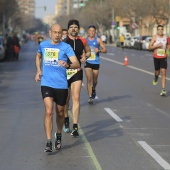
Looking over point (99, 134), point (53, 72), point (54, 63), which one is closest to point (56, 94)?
point (53, 72)

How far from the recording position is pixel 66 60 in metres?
8.07

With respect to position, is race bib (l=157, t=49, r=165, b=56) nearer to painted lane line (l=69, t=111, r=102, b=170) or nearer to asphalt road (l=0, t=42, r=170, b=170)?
asphalt road (l=0, t=42, r=170, b=170)

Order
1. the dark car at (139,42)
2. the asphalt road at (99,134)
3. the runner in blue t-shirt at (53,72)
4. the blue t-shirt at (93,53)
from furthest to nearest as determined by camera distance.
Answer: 1. the dark car at (139,42)
2. the blue t-shirt at (93,53)
3. the runner in blue t-shirt at (53,72)
4. the asphalt road at (99,134)

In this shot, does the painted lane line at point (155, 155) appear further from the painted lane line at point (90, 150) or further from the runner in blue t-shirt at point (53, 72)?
the runner in blue t-shirt at point (53, 72)

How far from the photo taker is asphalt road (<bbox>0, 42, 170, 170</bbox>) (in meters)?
7.43

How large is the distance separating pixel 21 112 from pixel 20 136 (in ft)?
9.83

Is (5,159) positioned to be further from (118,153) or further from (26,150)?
(118,153)

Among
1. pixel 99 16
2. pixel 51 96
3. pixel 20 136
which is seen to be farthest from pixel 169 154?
pixel 99 16

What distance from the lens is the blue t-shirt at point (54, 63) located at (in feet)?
26.1

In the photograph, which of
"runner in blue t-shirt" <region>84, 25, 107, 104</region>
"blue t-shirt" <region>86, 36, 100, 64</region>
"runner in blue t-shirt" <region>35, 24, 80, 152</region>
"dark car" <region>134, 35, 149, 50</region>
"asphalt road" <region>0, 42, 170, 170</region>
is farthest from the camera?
"dark car" <region>134, 35, 149, 50</region>

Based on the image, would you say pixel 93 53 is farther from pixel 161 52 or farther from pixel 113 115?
pixel 161 52

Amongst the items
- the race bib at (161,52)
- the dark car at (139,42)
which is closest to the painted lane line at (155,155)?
the race bib at (161,52)

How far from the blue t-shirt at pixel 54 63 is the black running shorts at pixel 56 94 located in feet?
0.18

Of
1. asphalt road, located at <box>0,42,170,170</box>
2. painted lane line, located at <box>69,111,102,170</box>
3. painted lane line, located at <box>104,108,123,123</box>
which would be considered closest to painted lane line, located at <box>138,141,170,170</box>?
asphalt road, located at <box>0,42,170,170</box>
